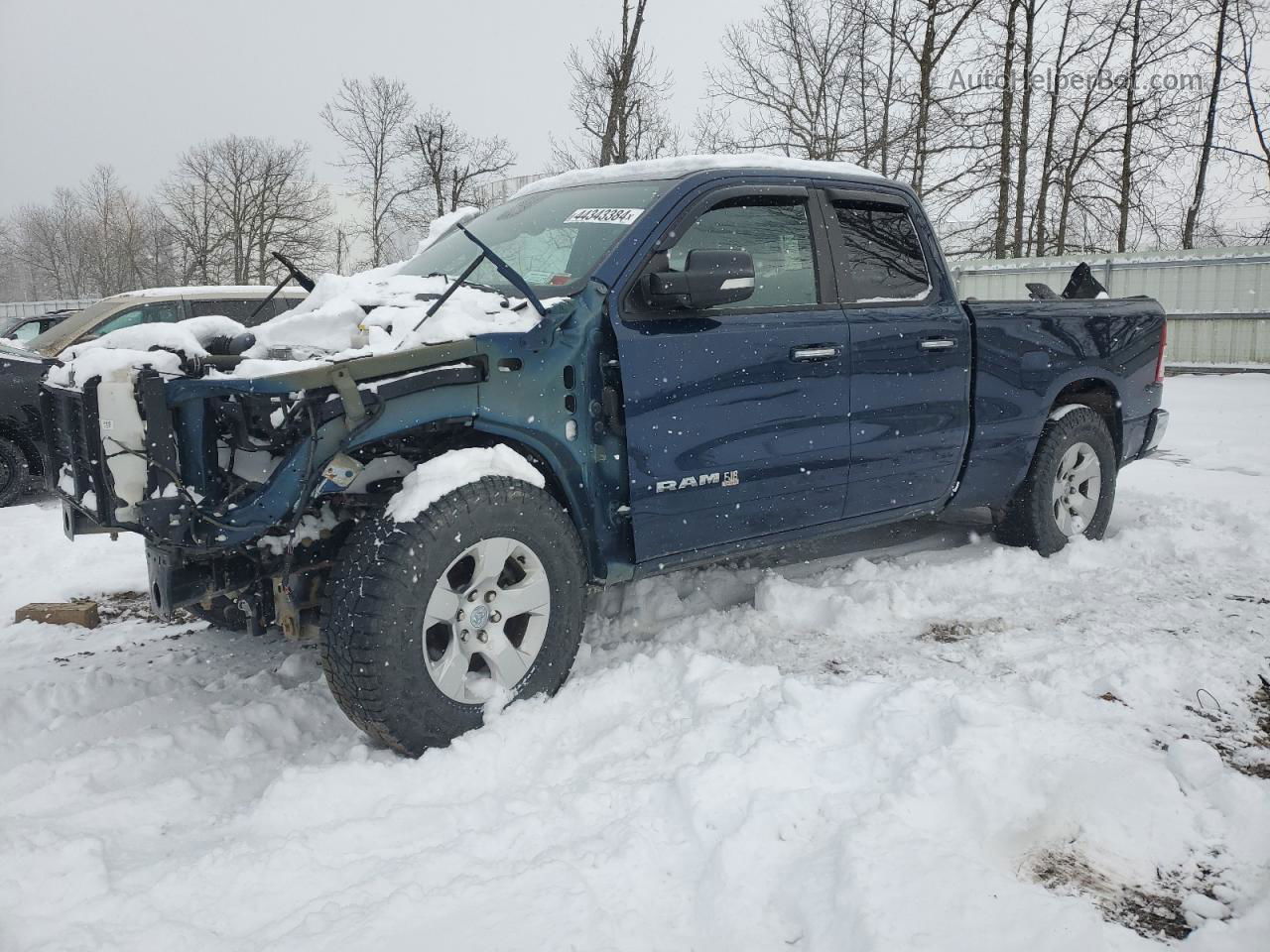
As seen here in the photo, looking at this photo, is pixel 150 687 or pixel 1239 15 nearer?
pixel 150 687

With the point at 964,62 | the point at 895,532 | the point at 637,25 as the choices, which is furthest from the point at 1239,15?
the point at 895,532

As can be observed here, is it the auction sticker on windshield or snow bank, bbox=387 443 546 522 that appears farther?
the auction sticker on windshield

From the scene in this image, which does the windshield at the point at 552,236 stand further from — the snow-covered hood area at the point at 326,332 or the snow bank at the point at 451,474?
the snow bank at the point at 451,474

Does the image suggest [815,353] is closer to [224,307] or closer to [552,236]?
[552,236]

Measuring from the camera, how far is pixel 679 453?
3.44 meters

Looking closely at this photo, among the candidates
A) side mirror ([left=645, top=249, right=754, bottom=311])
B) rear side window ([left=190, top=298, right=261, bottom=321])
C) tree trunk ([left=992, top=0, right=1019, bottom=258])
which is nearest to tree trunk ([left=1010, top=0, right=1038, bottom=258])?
tree trunk ([left=992, top=0, right=1019, bottom=258])

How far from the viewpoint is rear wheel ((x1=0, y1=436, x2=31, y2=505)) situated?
751 cm

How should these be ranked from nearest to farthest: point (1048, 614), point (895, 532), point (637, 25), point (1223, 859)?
point (1223, 859), point (1048, 614), point (895, 532), point (637, 25)

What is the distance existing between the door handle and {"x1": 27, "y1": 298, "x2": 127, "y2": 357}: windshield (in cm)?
814

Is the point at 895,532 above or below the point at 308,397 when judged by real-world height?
below

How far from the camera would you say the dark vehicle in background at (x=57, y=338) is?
24.8 ft

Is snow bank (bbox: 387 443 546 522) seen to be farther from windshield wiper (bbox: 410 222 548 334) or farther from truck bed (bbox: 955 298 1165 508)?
truck bed (bbox: 955 298 1165 508)

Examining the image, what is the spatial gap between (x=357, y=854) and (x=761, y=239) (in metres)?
2.69

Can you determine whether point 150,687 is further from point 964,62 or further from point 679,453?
point 964,62
